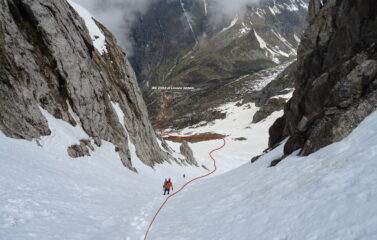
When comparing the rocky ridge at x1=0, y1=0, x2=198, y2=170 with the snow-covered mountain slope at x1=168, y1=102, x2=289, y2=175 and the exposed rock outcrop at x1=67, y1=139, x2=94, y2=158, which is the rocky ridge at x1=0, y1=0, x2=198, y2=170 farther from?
the snow-covered mountain slope at x1=168, y1=102, x2=289, y2=175

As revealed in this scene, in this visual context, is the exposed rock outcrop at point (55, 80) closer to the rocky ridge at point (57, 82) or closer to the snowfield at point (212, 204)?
the rocky ridge at point (57, 82)

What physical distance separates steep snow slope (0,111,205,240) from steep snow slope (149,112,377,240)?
85.6 inches

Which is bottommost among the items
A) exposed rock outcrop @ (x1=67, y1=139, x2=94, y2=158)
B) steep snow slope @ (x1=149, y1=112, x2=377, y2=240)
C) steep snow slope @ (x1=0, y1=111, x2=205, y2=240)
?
steep snow slope @ (x1=149, y1=112, x2=377, y2=240)

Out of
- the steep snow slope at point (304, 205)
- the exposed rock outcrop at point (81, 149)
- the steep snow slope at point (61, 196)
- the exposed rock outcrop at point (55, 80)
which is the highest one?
the exposed rock outcrop at point (55, 80)

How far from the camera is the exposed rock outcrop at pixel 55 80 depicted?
665 inches

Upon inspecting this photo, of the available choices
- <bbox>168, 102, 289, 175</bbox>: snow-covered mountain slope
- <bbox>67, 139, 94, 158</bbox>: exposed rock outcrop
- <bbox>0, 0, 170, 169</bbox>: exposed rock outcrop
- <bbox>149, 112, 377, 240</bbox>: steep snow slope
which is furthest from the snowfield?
<bbox>168, 102, 289, 175</bbox>: snow-covered mountain slope

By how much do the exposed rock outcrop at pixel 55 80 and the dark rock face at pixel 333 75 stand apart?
55.6ft

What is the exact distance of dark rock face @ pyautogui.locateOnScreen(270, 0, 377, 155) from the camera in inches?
475

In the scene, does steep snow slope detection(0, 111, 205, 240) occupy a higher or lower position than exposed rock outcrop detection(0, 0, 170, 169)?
lower

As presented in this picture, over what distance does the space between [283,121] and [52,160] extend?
84.1 feet

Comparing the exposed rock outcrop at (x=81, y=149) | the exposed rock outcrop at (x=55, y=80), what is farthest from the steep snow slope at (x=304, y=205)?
the exposed rock outcrop at (x=55, y=80)

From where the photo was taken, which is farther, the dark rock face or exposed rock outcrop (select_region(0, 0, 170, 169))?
exposed rock outcrop (select_region(0, 0, 170, 169))

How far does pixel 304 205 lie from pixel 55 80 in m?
22.3

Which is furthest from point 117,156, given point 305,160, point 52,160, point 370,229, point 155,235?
point 370,229
